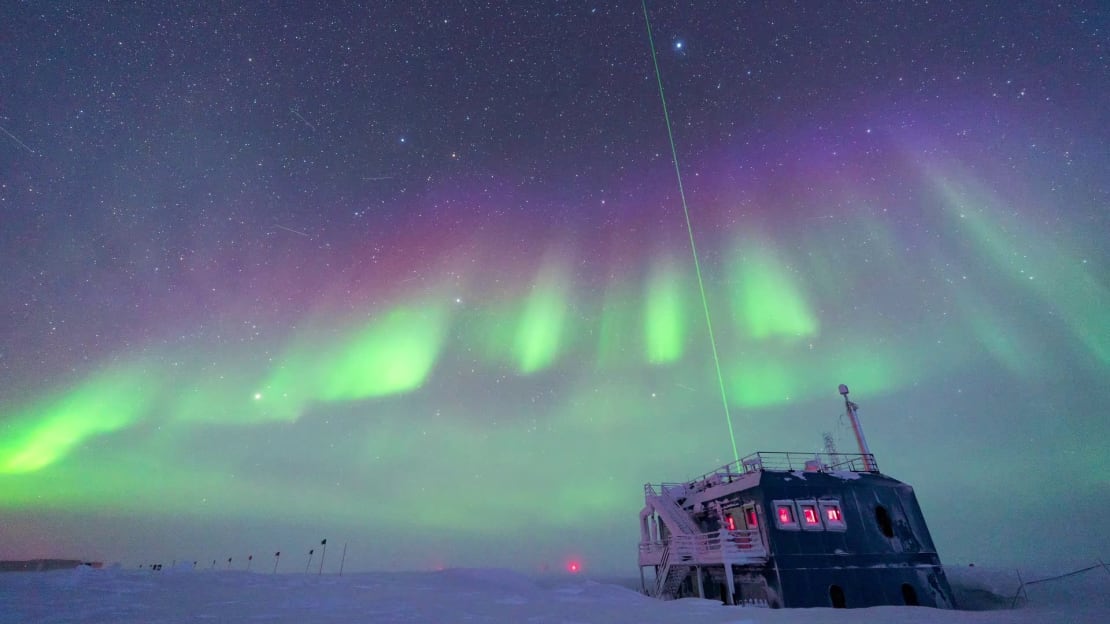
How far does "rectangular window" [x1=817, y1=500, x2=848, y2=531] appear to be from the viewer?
86.5ft

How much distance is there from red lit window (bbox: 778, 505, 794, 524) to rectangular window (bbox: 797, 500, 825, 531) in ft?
1.89

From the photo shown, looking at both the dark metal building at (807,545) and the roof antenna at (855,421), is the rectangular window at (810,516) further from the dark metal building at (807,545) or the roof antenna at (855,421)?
the roof antenna at (855,421)

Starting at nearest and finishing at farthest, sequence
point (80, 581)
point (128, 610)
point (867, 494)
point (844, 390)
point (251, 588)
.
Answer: point (128, 610) → point (251, 588) → point (80, 581) → point (867, 494) → point (844, 390)

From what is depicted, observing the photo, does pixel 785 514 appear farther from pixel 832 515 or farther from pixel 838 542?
pixel 838 542

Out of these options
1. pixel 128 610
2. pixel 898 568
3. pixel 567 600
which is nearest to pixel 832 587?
pixel 898 568

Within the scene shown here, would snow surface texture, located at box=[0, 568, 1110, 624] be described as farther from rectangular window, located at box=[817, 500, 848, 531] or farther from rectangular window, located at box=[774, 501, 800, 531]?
rectangular window, located at box=[817, 500, 848, 531]

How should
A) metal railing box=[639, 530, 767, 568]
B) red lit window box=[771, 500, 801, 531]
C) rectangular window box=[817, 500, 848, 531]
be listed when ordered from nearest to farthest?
1. metal railing box=[639, 530, 767, 568]
2. red lit window box=[771, 500, 801, 531]
3. rectangular window box=[817, 500, 848, 531]

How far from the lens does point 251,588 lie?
17.8 m

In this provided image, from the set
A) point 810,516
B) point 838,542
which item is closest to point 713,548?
point 810,516

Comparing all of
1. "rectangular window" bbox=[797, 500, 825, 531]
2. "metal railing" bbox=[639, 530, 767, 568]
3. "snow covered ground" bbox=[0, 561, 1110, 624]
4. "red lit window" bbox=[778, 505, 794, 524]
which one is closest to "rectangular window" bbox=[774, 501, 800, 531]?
"red lit window" bbox=[778, 505, 794, 524]

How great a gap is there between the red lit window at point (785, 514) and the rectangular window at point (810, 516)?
1.89 ft

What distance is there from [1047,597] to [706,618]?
40.9 metres

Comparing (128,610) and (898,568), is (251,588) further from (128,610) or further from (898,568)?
(898,568)

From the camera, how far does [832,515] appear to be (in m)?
26.8
